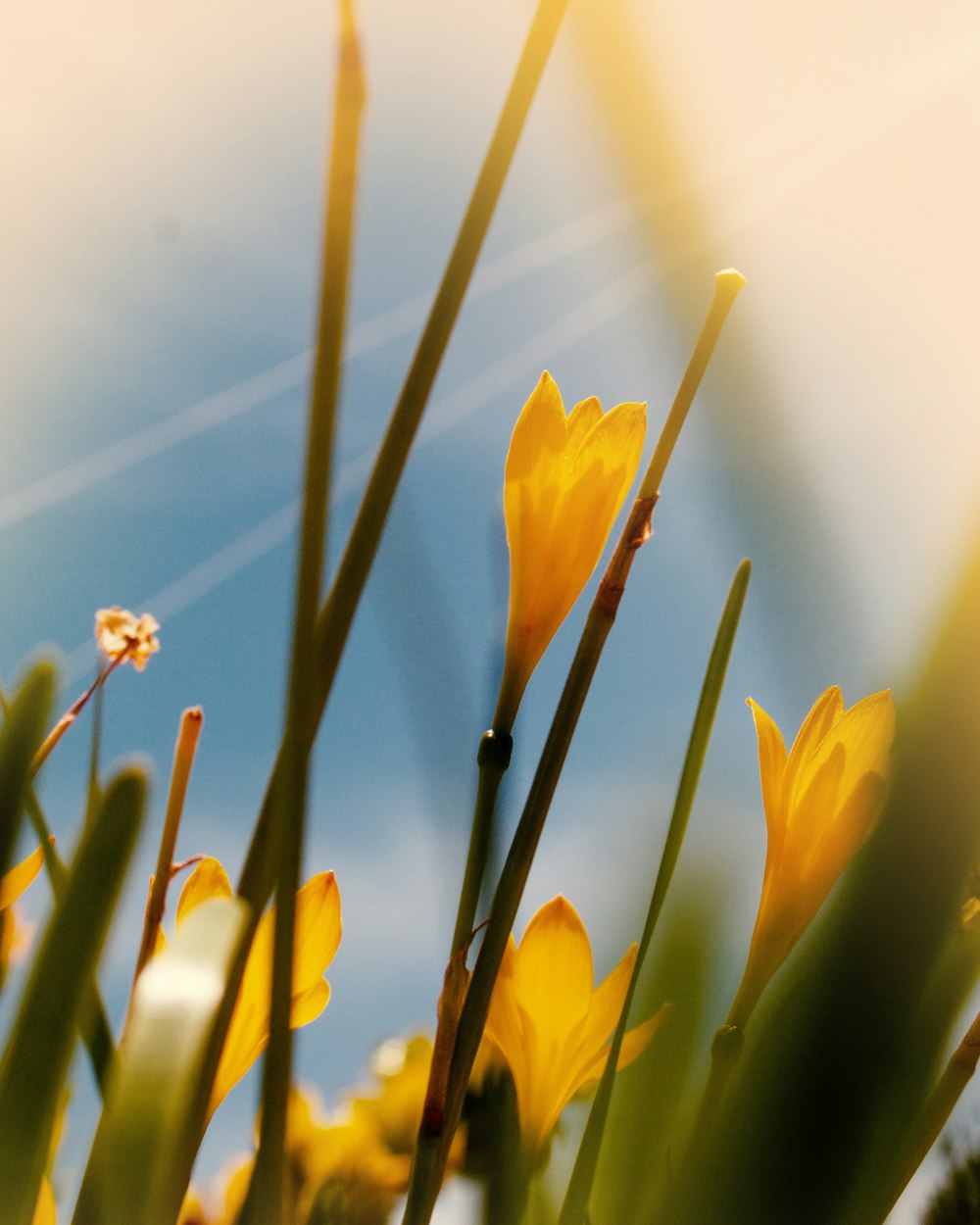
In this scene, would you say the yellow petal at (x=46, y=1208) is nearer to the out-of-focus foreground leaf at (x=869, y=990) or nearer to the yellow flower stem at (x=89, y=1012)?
the yellow flower stem at (x=89, y=1012)

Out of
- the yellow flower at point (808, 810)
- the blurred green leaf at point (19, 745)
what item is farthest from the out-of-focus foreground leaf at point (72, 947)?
the yellow flower at point (808, 810)

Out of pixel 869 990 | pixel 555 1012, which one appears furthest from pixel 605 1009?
pixel 869 990

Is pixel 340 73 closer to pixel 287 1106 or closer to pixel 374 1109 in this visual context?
pixel 287 1106

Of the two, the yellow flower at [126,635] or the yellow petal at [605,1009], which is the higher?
the yellow flower at [126,635]

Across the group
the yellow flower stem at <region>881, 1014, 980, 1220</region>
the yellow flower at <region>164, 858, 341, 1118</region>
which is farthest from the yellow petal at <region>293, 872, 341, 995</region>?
the yellow flower stem at <region>881, 1014, 980, 1220</region>

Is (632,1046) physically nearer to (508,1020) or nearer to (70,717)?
(508,1020)

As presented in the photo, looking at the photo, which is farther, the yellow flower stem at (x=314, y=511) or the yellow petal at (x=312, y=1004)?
the yellow petal at (x=312, y=1004)

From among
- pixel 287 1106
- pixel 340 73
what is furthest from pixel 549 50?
pixel 287 1106
